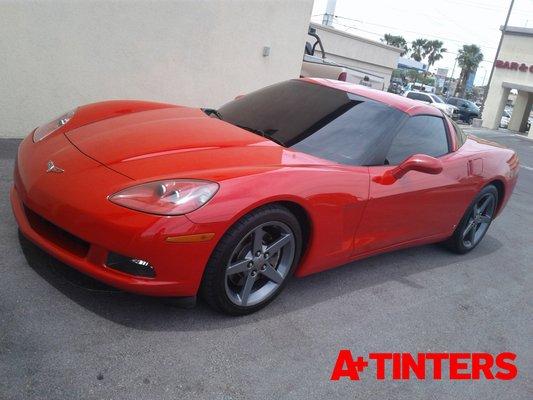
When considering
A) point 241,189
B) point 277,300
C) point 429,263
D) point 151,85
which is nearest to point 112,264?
point 241,189

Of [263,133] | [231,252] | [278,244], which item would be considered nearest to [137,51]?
[263,133]

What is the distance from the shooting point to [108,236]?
2.42 m

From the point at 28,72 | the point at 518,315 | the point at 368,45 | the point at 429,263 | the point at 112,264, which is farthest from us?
the point at 368,45

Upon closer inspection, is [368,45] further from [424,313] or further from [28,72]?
[424,313]

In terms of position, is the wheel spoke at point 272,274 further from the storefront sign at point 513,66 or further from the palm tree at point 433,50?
the palm tree at point 433,50

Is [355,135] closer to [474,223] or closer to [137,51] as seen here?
[474,223]

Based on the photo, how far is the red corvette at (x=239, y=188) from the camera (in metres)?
2.48

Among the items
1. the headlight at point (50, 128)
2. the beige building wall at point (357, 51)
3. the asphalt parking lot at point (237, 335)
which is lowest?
the asphalt parking lot at point (237, 335)

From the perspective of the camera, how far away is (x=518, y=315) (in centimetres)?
379

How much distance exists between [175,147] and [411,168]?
1581mm

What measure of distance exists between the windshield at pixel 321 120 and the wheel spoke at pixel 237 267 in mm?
900

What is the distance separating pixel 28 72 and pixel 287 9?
4.18 meters

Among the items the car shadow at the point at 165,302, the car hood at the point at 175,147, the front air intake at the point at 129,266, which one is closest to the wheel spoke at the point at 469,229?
the car shadow at the point at 165,302

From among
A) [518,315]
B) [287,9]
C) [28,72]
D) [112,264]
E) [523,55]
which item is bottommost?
[518,315]
